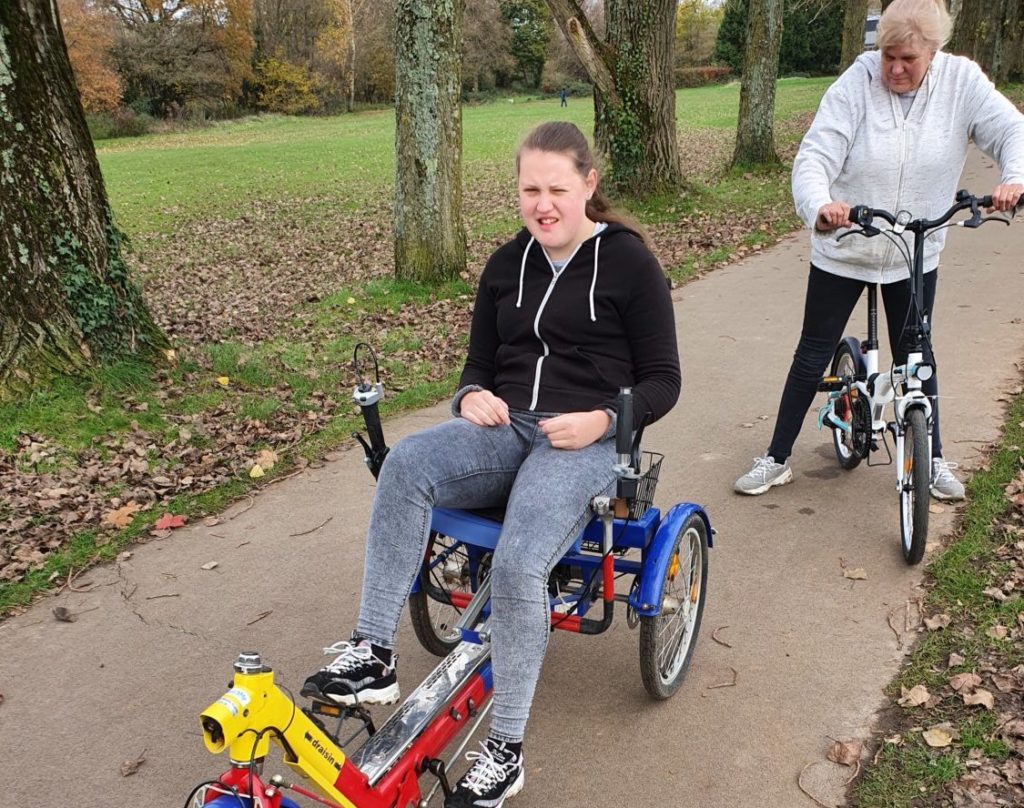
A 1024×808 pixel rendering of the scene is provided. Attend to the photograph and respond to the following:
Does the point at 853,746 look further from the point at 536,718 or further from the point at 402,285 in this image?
the point at 402,285

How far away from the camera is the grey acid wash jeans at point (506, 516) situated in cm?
254

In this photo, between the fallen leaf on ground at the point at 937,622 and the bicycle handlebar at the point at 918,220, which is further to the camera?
the bicycle handlebar at the point at 918,220

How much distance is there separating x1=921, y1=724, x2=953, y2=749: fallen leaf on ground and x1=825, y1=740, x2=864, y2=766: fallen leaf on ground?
0.21 meters

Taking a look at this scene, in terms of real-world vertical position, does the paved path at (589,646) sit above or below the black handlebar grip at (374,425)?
below

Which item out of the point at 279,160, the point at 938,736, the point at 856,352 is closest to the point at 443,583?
the point at 938,736

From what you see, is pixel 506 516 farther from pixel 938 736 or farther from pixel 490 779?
pixel 938 736

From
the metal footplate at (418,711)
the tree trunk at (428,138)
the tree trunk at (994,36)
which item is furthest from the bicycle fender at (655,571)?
the tree trunk at (994,36)

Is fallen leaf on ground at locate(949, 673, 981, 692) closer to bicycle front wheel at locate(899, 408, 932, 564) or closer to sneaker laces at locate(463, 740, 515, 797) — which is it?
bicycle front wheel at locate(899, 408, 932, 564)

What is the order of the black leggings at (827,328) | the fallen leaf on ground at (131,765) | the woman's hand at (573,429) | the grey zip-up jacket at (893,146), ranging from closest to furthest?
the woman's hand at (573,429)
the fallen leaf on ground at (131,765)
the grey zip-up jacket at (893,146)
the black leggings at (827,328)

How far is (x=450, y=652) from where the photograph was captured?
3.05 meters

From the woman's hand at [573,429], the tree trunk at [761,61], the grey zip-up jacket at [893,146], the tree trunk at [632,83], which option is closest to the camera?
the woman's hand at [573,429]

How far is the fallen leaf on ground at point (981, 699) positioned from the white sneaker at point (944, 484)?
60.9 inches

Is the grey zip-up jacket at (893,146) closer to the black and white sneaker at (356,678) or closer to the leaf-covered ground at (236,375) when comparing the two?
the black and white sneaker at (356,678)

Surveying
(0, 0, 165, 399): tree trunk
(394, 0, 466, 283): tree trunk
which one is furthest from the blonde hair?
(394, 0, 466, 283): tree trunk
